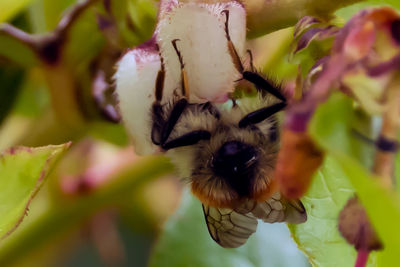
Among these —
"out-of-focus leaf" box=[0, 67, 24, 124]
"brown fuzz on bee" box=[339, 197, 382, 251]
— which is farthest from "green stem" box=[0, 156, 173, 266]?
"brown fuzz on bee" box=[339, 197, 382, 251]

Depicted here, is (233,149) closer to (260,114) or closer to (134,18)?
(260,114)

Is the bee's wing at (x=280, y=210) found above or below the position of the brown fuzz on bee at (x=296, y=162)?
below

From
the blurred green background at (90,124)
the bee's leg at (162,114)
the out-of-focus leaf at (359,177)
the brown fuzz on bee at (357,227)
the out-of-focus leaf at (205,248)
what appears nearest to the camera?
the out-of-focus leaf at (359,177)

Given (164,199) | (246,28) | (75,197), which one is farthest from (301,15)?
(164,199)

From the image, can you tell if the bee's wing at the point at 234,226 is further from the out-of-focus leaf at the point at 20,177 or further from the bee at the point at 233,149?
the out-of-focus leaf at the point at 20,177

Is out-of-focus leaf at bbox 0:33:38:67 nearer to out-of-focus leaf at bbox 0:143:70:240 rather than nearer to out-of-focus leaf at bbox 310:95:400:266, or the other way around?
out-of-focus leaf at bbox 0:143:70:240

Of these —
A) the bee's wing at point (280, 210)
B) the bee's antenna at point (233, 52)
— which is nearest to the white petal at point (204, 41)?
the bee's antenna at point (233, 52)
